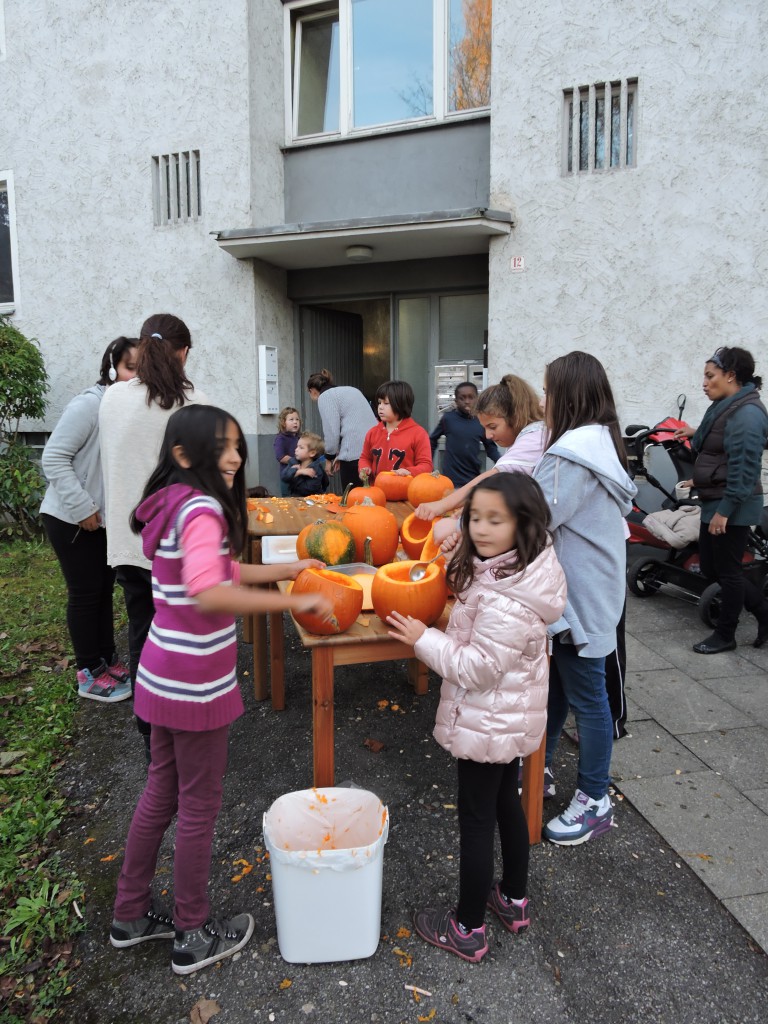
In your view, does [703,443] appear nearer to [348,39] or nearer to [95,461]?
[95,461]

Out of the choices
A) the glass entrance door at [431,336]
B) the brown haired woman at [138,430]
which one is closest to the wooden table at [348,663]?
the brown haired woman at [138,430]

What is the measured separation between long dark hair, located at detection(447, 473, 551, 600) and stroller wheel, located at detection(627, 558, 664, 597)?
4.10m

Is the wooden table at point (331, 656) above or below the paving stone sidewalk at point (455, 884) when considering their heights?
above

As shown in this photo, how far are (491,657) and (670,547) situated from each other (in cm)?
408

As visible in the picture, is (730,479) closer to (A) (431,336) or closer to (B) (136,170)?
(A) (431,336)

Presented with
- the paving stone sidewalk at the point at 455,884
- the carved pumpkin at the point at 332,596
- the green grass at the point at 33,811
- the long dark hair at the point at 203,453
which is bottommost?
the green grass at the point at 33,811

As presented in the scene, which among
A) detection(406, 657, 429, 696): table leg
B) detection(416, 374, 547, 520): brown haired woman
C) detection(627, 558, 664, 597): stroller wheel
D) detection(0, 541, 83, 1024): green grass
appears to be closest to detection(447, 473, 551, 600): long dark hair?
detection(416, 374, 547, 520): brown haired woman

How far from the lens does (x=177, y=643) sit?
1.95m

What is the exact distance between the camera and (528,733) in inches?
77.9

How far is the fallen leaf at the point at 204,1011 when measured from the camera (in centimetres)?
191

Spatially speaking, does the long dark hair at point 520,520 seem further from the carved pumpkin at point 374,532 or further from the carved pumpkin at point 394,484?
the carved pumpkin at point 394,484

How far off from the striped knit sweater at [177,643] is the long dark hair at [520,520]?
70 centimetres

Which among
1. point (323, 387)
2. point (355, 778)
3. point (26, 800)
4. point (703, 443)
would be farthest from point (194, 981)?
point (323, 387)

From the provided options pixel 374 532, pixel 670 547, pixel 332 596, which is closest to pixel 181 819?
pixel 332 596
